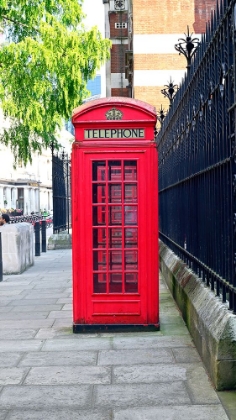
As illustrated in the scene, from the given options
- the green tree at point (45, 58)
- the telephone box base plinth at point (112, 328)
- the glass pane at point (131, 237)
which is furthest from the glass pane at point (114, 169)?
the green tree at point (45, 58)

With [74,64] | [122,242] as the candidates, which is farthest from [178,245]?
[74,64]

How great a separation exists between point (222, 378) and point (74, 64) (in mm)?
11522

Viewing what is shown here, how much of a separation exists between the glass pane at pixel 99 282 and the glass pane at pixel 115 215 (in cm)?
57

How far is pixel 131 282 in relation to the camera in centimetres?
611

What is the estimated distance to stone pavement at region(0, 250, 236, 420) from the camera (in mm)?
3773

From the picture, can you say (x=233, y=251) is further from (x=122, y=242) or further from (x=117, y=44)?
(x=117, y=44)

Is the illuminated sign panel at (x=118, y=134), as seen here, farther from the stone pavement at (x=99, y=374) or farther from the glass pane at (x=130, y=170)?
the stone pavement at (x=99, y=374)

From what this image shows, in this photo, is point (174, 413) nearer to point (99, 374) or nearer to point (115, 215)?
point (99, 374)

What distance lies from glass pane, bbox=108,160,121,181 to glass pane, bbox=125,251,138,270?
2.61ft

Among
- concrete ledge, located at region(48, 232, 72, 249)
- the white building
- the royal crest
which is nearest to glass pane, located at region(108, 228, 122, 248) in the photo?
concrete ledge, located at region(48, 232, 72, 249)

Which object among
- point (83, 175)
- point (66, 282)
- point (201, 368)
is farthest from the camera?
point (66, 282)

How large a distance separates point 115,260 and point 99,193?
0.72 meters

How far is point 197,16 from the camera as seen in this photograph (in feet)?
87.6

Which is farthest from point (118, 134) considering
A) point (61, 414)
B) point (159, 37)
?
point (159, 37)
